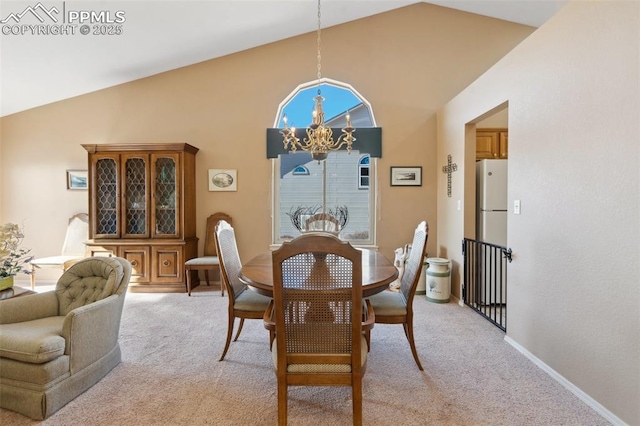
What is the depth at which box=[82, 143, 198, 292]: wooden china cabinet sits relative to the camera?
13.7 feet

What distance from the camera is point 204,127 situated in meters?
4.62

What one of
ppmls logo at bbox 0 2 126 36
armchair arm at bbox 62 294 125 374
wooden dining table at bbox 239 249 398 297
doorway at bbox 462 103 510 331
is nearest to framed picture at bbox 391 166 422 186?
doorway at bbox 462 103 510 331

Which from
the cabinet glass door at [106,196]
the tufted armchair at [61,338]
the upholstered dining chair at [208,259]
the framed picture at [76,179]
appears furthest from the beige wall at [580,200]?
the framed picture at [76,179]

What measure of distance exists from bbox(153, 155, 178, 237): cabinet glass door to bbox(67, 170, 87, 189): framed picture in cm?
136

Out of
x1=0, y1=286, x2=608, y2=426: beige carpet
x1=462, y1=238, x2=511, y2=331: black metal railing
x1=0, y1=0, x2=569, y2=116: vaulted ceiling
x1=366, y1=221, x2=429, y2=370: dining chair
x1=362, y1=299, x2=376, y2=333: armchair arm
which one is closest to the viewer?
x1=362, y1=299, x2=376, y2=333: armchair arm

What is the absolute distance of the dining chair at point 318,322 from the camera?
144 centimetres

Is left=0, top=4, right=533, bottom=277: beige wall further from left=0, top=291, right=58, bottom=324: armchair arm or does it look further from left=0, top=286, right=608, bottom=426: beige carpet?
left=0, top=291, right=58, bottom=324: armchair arm

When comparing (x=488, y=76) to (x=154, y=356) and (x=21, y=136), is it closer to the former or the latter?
(x=154, y=356)

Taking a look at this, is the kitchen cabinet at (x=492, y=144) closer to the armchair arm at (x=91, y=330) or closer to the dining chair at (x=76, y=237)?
the armchair arm at (x=91, y=330)

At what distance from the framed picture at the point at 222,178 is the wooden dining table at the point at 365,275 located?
2.33m

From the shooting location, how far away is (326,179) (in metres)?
4.70

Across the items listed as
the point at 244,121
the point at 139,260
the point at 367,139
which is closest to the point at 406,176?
the point at 367,139

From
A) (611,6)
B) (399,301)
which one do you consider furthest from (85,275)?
(611,6)

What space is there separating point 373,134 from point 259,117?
5.72 ft
